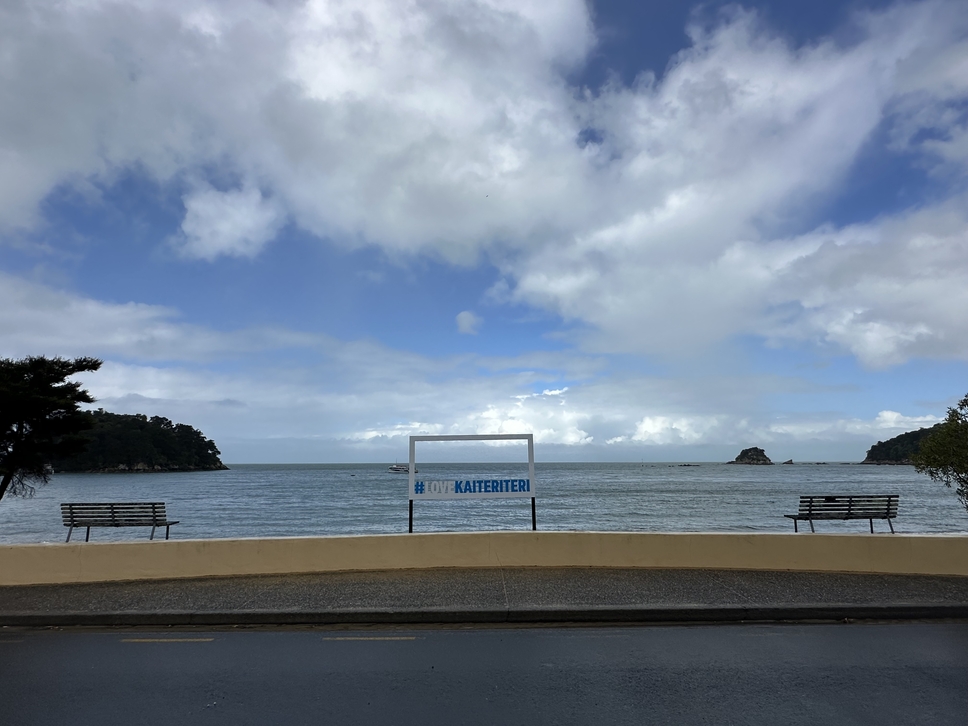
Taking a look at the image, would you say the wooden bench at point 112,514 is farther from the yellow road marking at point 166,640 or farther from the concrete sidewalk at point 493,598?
the yellow road marking at point 166,640

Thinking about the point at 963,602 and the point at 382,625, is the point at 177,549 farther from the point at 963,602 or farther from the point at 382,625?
the point at 963,602

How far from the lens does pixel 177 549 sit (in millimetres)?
8680

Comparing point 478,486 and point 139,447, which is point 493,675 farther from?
point 139,447

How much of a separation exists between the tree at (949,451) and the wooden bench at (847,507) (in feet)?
3.29

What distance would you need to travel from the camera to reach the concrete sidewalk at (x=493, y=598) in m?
6.92

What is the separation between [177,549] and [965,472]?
14.0m

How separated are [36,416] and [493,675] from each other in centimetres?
1752

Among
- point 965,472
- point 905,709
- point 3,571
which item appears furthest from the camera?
point 965,472

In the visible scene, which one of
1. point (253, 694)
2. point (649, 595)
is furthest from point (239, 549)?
point (649, 595)

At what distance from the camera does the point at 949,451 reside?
12484 mm

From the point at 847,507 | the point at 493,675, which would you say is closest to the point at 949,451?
the point at 847,507

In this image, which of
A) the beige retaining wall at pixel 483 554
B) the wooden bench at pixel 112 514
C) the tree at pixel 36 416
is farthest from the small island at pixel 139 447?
the beige retaining wall at pixel 483 554

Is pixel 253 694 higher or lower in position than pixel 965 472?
lower

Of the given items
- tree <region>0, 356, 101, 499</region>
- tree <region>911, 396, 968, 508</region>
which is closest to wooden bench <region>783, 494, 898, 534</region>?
tree <region>911, 396, 968, 508</region>
